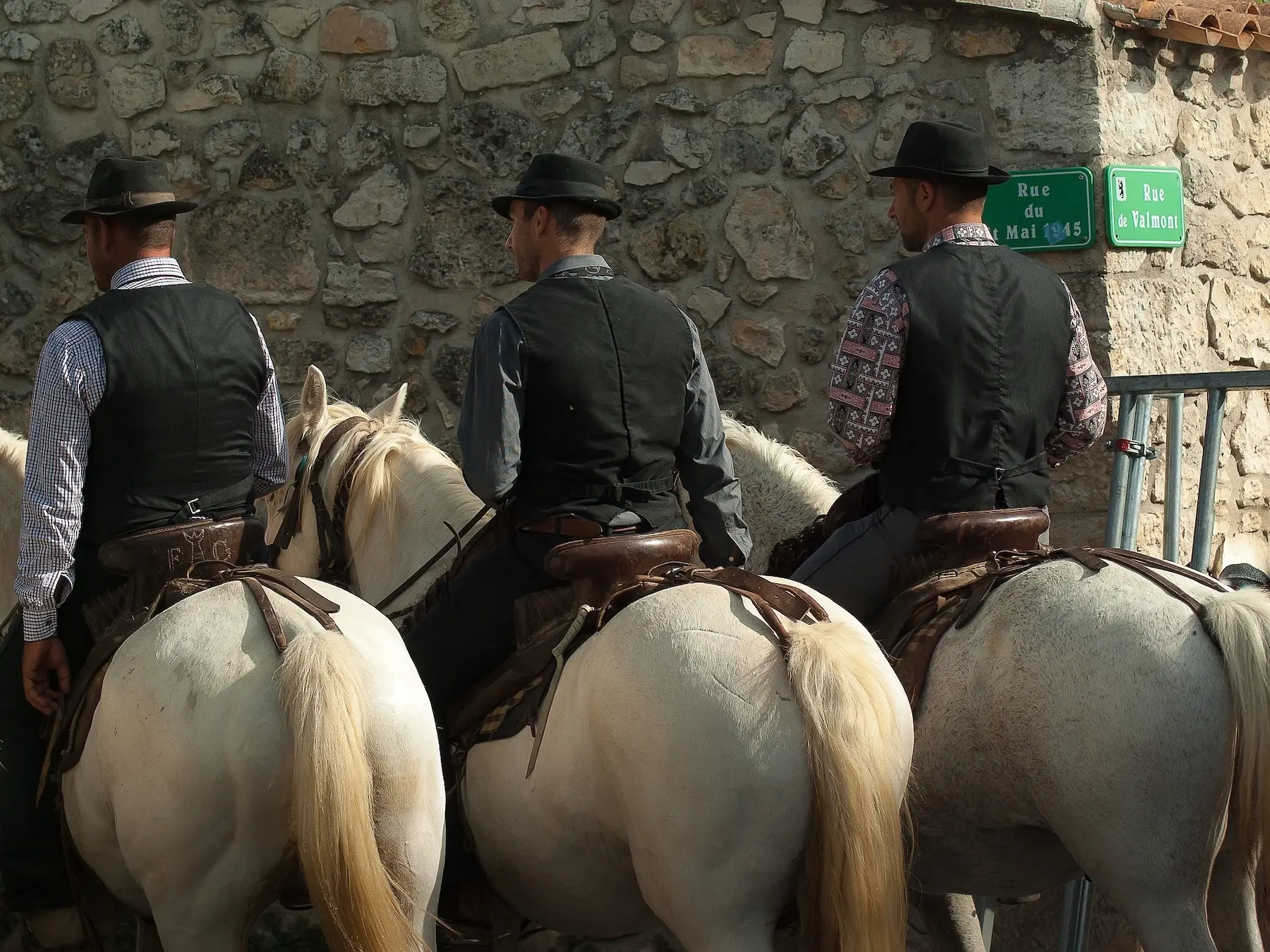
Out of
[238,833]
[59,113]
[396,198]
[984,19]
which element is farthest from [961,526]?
[59,113]

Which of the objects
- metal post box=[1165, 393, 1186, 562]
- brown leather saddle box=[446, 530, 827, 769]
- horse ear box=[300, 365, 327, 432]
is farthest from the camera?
metal post box=[1165, 393, 1186, 562]

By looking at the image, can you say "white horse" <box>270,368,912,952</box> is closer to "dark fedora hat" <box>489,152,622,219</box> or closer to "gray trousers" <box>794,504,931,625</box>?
"gray trousers" <box>794,504,931,625</box>

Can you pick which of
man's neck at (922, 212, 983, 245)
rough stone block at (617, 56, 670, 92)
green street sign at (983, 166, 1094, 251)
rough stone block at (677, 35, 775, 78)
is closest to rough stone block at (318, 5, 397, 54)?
rough stone block at (617, 56, 670, 92)

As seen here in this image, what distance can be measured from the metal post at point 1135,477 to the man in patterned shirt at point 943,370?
1.10 metres

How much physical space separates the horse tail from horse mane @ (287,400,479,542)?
7.29 feet

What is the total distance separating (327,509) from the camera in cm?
468

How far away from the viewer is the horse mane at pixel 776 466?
483cm

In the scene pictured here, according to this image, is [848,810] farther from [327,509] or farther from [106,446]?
[327,509]

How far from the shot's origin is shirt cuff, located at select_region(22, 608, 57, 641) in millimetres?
3627

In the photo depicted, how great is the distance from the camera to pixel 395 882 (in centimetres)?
323

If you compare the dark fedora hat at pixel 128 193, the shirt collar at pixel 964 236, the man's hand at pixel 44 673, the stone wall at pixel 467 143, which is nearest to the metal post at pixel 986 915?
the stone wall at pixel 467 143

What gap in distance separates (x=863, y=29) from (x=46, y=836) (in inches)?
178

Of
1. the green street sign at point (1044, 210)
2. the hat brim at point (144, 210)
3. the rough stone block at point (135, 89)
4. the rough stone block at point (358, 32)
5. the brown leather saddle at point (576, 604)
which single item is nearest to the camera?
the brown leather saddle at point (576, 604)

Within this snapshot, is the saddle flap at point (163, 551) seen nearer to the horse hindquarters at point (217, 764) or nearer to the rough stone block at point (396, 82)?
the horse hindquarters at point (217, 764)
